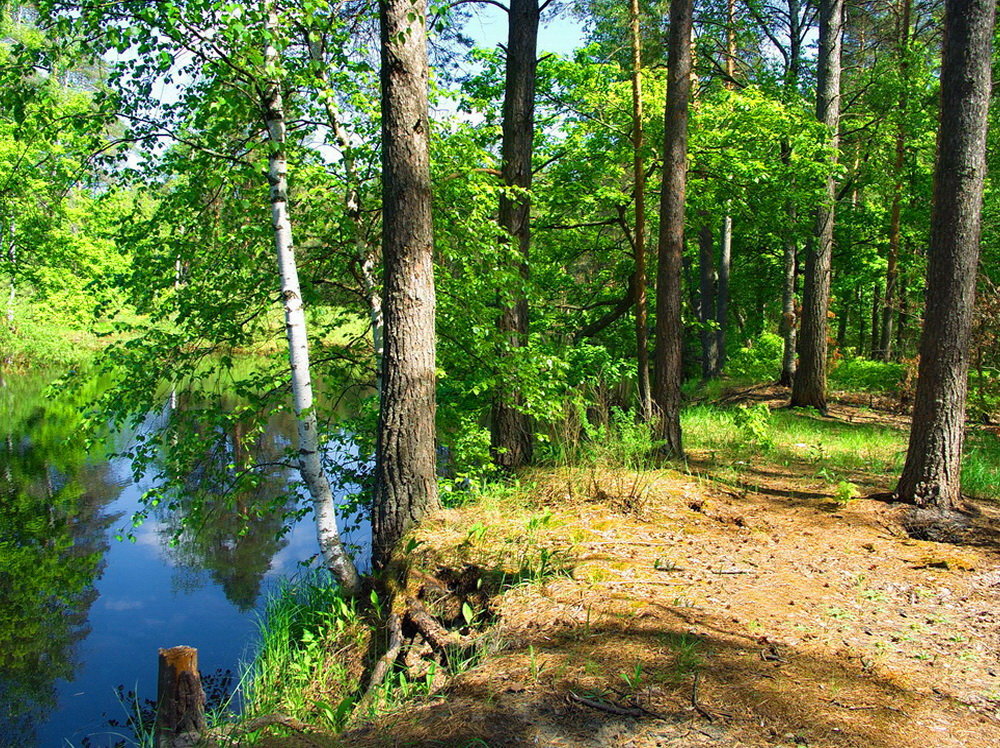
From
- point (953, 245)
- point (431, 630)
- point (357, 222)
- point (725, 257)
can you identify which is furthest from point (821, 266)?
point (431, 630)

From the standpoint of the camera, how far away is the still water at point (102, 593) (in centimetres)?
646

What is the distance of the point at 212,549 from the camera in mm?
9906

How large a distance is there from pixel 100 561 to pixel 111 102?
6785 mm

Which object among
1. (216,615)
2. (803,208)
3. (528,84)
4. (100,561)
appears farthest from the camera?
(803,208)

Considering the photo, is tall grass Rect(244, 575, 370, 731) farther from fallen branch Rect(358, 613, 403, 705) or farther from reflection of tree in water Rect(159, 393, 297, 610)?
reflection of tree in water Rect(159, 393, 297, 610)

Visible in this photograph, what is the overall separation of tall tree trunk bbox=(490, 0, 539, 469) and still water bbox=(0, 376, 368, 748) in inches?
99.7

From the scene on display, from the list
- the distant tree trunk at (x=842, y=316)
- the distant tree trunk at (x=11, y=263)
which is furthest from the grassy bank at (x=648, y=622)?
the distant tree trunk at (x=842, y=316)

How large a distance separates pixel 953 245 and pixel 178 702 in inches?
230

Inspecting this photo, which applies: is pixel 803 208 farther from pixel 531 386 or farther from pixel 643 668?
pixel 643 668

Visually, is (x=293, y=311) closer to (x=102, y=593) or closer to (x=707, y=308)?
(x=102, y=593)

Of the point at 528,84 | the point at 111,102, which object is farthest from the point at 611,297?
the point at 111,102

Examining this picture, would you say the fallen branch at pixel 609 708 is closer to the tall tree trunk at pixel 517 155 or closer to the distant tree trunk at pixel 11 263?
the tall tree trunk at pixel 517 155

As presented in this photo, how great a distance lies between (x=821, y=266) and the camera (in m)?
12.2

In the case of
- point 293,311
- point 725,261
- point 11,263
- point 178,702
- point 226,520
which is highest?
point 725,261
